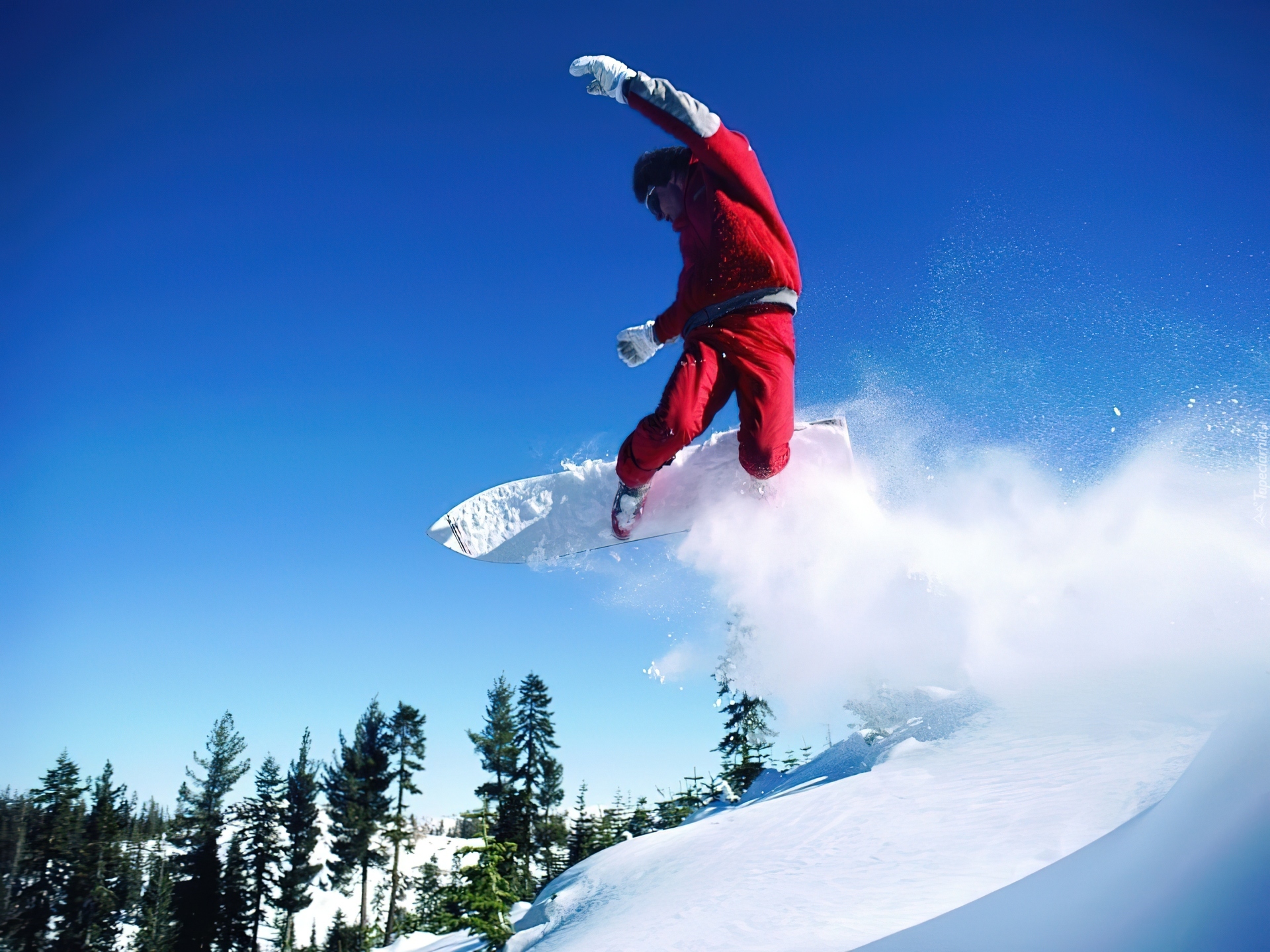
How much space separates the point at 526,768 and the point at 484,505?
2904 centimetres

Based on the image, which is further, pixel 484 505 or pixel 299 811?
pixel 299 811

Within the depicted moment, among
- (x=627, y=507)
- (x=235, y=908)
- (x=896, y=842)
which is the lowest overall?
(x=235, y=908)

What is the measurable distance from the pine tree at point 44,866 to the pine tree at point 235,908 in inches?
297

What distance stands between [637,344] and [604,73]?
6.48 ft

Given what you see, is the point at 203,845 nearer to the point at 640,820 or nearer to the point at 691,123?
the point at 640,820

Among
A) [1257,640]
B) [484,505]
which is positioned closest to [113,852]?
[484,505]

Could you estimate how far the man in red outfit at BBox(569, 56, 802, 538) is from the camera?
184 inches

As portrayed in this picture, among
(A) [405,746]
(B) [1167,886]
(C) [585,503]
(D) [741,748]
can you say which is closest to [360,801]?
(A) [405,746]

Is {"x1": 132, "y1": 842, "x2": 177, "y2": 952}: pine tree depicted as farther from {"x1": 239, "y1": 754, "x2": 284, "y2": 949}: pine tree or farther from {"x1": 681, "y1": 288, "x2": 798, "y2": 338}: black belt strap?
{"x1": 681, "y1": 288, "x2": 798, "y2": 338}: black belt strap

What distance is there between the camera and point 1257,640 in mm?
4270

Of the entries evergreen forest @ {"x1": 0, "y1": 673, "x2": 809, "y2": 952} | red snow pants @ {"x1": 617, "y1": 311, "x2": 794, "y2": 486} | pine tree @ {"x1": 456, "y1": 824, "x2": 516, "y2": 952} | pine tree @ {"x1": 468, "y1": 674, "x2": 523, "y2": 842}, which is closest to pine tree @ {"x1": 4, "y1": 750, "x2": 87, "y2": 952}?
evergreen forest @ {"x1": 0, "y1": 673, "x2": 809, "y2": 952}

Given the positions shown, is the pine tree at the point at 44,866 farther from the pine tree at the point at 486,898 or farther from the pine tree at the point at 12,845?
the pine tree at the point at 486,898

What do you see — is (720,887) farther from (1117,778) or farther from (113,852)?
(113,852)

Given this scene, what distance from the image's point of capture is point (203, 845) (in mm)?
31094
